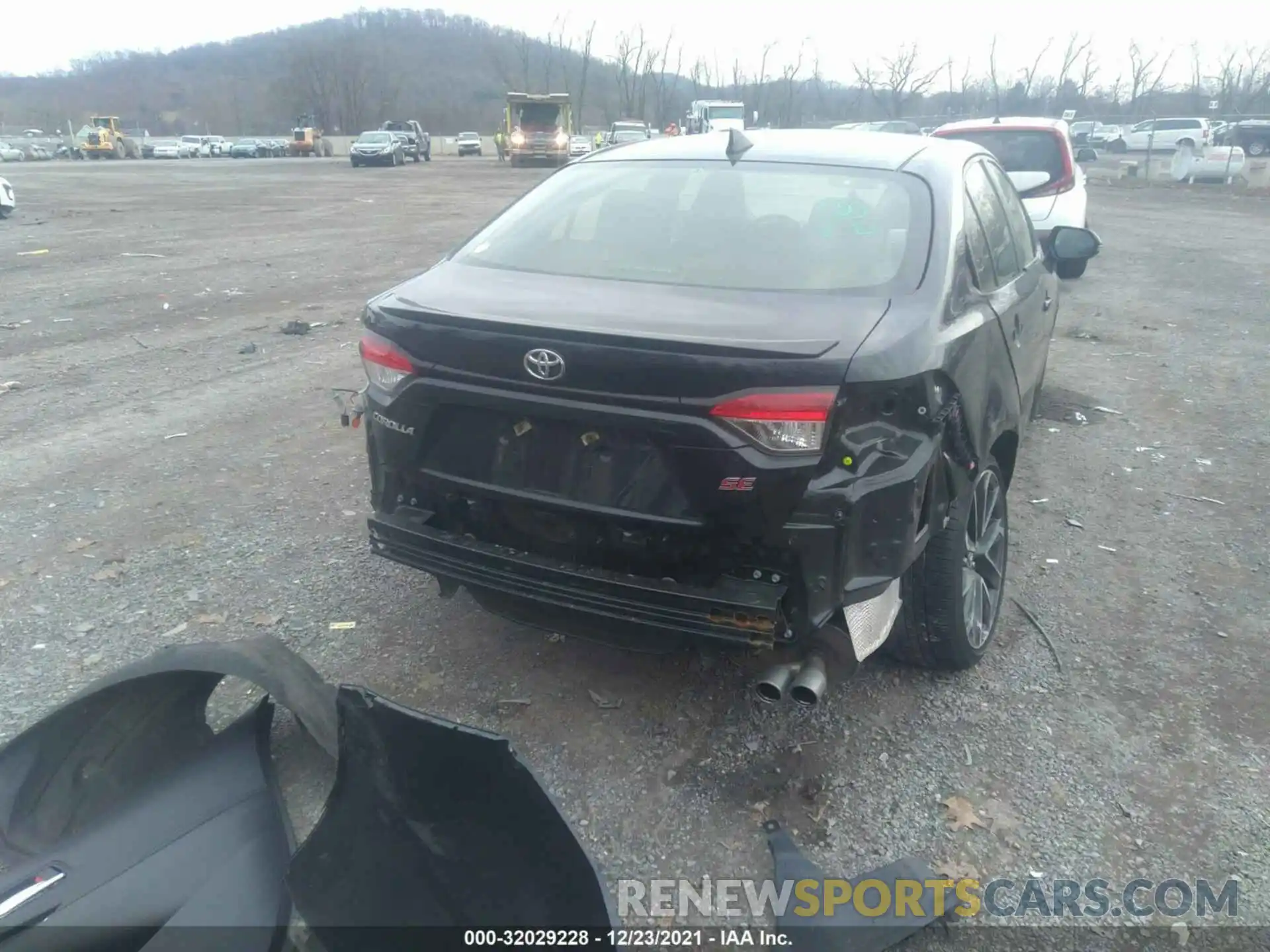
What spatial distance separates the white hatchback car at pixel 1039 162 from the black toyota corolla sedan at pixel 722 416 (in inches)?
308

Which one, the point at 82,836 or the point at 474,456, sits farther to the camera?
the point at 474,456

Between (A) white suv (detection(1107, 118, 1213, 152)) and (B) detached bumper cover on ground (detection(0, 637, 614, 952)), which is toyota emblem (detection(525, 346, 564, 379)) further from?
(A) white suv (detection(1107, 118, 1213, 152))

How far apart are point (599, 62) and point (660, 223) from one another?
401 ft

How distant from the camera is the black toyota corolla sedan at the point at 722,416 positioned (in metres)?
2.55

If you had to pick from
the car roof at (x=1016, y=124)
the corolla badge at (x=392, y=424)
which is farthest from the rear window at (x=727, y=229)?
the car roof at (x=1016, y=124)

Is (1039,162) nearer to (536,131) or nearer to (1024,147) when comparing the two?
(1024,147)

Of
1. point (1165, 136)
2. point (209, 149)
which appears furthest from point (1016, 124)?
point (209, 149)

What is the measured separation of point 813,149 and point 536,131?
3862cm

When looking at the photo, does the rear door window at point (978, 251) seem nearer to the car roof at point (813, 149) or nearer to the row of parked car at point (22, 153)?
the car roof at point (813, 149)

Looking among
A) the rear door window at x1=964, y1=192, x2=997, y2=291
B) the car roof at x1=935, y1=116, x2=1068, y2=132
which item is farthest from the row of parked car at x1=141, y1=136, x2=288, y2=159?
the rear door window at x1=964, y1=192, x2=997, y2=291

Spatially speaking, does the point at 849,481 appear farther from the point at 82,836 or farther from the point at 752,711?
the point at 82,836

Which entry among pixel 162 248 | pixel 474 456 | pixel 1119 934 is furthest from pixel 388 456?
pixel 162 248

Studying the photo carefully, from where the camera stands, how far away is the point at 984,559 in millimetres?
3580

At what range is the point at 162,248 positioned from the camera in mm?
14188
